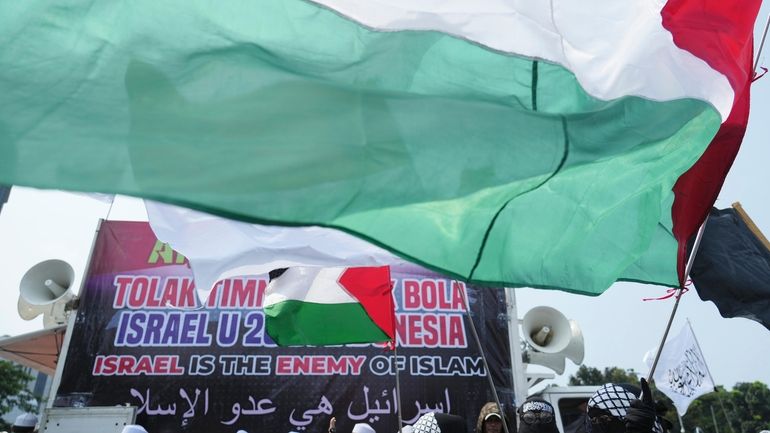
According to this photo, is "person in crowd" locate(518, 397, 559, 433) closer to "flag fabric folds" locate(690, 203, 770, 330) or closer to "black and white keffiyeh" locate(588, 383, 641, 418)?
"black and white keffiyeh" locate(588, 383, 641, 418)

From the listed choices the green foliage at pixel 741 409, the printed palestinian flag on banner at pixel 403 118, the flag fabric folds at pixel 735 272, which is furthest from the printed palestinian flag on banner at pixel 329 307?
the green foliage at pixel 741 409

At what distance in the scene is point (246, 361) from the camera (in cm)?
809

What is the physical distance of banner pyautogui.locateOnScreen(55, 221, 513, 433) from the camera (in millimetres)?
7742

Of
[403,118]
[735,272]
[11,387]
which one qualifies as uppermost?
[11,387]

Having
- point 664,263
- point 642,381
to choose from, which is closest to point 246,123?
point 642,381

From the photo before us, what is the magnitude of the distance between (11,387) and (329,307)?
93.6 feet

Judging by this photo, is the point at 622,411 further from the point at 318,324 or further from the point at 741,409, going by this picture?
the point at 741,409

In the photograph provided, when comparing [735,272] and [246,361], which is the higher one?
[246,361]

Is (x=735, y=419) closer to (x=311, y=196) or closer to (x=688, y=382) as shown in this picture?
(x=688, y=382)

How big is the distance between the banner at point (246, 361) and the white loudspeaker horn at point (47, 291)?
0.33 metres

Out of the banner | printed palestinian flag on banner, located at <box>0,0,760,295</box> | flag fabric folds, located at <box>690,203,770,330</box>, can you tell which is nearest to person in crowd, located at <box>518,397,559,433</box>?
printed palestinian flag on banner, located at <box>0,0,760,295</box>

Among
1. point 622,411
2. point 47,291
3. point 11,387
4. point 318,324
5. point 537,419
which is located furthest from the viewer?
point 11,387

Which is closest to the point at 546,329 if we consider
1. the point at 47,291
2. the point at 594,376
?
the point at 47,291

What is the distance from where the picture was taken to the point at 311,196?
195 cm
